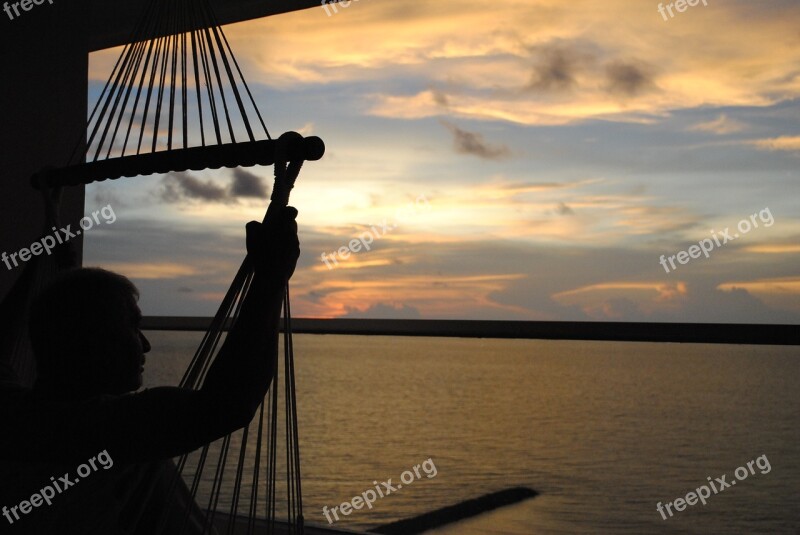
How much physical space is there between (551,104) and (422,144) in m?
1.96

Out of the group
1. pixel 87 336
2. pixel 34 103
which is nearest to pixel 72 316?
pixel 87 336

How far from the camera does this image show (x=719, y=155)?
303 inches

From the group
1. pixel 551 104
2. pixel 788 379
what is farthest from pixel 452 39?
pixel 788 379

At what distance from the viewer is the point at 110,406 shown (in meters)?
0.69

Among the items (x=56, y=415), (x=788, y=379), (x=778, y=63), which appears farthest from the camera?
(x=788, y=379)

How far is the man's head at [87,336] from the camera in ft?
2.48

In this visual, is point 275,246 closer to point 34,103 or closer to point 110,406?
point 110,406

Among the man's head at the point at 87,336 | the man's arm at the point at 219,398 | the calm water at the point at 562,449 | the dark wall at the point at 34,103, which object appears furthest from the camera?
the calm water at the point at 562,449

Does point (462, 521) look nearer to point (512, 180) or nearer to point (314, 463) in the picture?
point (314, 463)

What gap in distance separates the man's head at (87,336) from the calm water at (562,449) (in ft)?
7.19

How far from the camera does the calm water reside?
3.15m

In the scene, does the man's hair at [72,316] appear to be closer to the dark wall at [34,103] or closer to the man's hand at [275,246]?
the man's hand at [275,246]

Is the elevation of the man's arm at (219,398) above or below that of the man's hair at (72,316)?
below

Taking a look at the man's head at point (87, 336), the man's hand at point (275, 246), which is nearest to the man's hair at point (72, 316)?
the man's head at point (87, 336)
